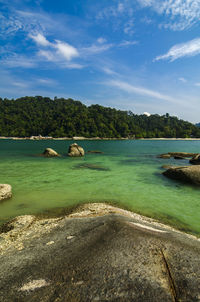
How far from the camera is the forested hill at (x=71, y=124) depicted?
5969 inches

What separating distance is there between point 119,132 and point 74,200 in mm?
160721

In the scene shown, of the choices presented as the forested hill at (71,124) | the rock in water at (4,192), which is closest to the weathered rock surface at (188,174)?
the rock in water at (4,192)

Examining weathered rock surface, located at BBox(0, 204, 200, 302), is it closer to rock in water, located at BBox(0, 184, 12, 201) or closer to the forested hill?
rock in water, located at BBox(0, 184, 12, 201)

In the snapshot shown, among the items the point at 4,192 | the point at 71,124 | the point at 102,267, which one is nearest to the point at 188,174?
the point at 102,267

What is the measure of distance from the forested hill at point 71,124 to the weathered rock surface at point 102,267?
145197 millimetres

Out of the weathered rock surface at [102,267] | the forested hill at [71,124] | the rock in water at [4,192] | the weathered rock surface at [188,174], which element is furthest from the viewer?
the forested hill at [71,124]

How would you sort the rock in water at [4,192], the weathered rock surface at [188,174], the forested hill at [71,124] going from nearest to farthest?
1. the rock in water at [4,192]
2. the weathered rock surface at [188,174]
3. the forested hill at [71,124]

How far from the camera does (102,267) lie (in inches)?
124

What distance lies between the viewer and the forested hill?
151625 millimetres

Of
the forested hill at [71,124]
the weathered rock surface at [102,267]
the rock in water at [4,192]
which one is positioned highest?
the forested hill at [71,124]

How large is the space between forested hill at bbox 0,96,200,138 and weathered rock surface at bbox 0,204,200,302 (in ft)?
476

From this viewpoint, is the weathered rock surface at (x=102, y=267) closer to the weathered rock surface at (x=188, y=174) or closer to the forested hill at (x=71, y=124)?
the weathered rock surface at (x=188, y=174)

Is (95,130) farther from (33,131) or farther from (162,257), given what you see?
(162,257)

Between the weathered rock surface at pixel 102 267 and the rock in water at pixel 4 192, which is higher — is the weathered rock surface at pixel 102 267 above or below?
above
